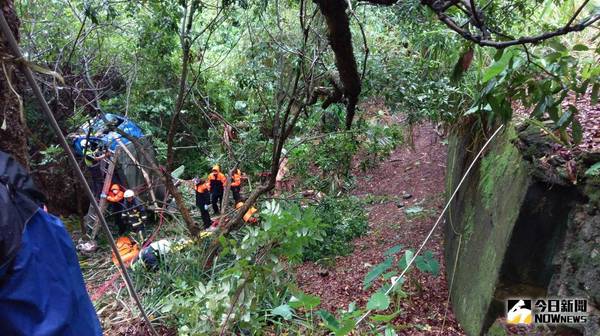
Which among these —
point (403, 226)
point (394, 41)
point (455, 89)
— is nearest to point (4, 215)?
point (455, 89)

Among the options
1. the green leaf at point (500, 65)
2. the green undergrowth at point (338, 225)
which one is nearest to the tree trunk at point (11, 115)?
A: the green leaf at point (500, 65)

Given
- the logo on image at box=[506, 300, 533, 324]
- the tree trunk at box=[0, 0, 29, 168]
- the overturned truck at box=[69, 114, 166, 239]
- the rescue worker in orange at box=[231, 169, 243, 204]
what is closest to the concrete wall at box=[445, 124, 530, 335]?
the logo on image at box=[506, 300, 533, 324]

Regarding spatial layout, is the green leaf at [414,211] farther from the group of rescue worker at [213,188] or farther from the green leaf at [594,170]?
the green leaf at [594,170]

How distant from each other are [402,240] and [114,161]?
3902 mm

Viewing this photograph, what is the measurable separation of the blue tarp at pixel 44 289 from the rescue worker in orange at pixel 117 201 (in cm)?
441

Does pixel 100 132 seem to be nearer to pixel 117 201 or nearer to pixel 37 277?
pixel 117 201

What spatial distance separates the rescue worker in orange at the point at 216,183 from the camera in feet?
18.0

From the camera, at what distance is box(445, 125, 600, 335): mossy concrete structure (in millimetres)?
2234

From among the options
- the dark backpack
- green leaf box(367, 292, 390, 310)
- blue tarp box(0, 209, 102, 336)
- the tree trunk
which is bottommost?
green leaf box(367, 292, 390, 310)

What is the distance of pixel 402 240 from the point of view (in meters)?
4.49

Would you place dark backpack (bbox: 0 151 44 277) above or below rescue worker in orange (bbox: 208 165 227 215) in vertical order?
above

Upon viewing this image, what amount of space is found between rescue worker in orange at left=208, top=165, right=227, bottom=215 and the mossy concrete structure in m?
3.37

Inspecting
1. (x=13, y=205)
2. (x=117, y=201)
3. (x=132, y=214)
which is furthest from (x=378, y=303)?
(x=117, y=201)

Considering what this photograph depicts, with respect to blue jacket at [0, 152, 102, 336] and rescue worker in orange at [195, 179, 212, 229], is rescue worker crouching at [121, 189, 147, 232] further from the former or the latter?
blue jacket at [0, 152, 102, 336]
